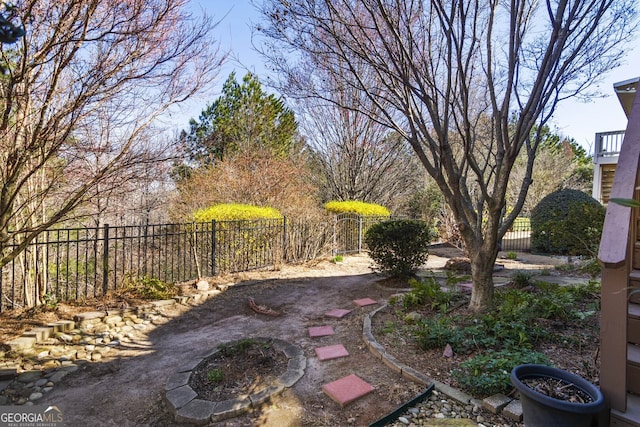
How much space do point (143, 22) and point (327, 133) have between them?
895cm

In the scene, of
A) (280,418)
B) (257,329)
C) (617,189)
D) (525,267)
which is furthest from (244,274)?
(525,267)

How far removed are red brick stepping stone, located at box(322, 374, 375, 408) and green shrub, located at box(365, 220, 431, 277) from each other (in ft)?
10.3

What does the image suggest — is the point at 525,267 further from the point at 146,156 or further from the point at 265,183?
the point at 146,156

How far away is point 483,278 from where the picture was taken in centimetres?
384

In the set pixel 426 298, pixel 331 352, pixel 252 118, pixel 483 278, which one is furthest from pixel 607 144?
pixel 252 118

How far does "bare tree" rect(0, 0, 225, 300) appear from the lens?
2.77 m

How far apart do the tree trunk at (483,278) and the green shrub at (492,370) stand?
3.80 ft

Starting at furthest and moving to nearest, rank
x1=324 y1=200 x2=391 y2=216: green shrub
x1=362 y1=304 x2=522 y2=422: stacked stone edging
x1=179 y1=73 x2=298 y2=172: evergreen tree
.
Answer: x1=179 y1=73 x2=298 y2=172: evergreen tree, x1=324 y1=200 x2=391 y2=216: green shrub, x1=362 y1=304 x2=522 y2=422: stacked stone edging

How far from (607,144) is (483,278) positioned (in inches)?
433

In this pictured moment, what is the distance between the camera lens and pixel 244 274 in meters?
6.36

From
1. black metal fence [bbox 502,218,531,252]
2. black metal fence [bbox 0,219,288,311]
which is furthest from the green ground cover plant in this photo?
black metal fence [bbox 502,218,531,252]

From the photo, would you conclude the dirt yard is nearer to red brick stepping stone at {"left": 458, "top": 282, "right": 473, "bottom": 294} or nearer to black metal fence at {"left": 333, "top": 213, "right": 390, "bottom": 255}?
red brick stepping stone at {"left": 458, "top": 282, "right": 473, "bottom": 294}

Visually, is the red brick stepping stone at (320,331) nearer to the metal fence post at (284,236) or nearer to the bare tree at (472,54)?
the bare tree at (472,54)

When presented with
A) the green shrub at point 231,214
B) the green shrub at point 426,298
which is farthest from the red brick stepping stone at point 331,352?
the green shrub at point 231,214
